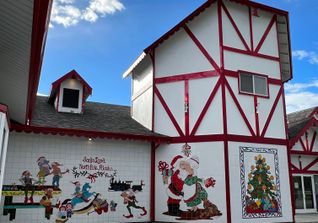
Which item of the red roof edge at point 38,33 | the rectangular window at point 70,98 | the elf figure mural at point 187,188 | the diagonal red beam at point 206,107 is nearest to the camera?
the red roof edge at point 38,33

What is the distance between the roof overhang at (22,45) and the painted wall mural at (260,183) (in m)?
7.53

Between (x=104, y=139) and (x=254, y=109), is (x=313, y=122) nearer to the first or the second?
(x=254, y=109)

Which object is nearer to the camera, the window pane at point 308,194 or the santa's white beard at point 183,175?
the santa's white beard at point 183,175

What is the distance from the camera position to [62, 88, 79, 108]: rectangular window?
12.9m

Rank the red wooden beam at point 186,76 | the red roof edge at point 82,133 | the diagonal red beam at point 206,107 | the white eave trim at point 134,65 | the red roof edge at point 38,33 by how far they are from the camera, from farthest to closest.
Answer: the white eave trim at point 134,65 < the red wooden beam at point 186,76 < the diagonal red beam at point 206,107 < the red roof edge at point 82,133 < the red roof edge at point 38,33

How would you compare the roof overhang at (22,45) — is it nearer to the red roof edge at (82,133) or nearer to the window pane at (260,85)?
the red roof edge at (82,133)

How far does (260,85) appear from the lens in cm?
1246

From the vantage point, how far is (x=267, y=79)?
496 inches

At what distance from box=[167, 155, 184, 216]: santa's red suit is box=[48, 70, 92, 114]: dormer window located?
471 centimetres

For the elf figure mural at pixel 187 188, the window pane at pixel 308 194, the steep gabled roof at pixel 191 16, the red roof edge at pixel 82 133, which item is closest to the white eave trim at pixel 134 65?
the steep gabled roof at pixel 191 16

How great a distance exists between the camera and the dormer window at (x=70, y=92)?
12.8 meters

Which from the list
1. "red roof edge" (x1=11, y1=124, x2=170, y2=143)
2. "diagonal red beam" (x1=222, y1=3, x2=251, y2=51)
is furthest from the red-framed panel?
"red roof edge" (x1=11, y1=124, x2=170, y2=143)

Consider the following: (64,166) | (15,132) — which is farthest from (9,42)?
(64,166)

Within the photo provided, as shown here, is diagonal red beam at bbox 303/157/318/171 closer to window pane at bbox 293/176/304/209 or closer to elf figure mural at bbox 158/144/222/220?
window pane at bbox 293/176/304/209
